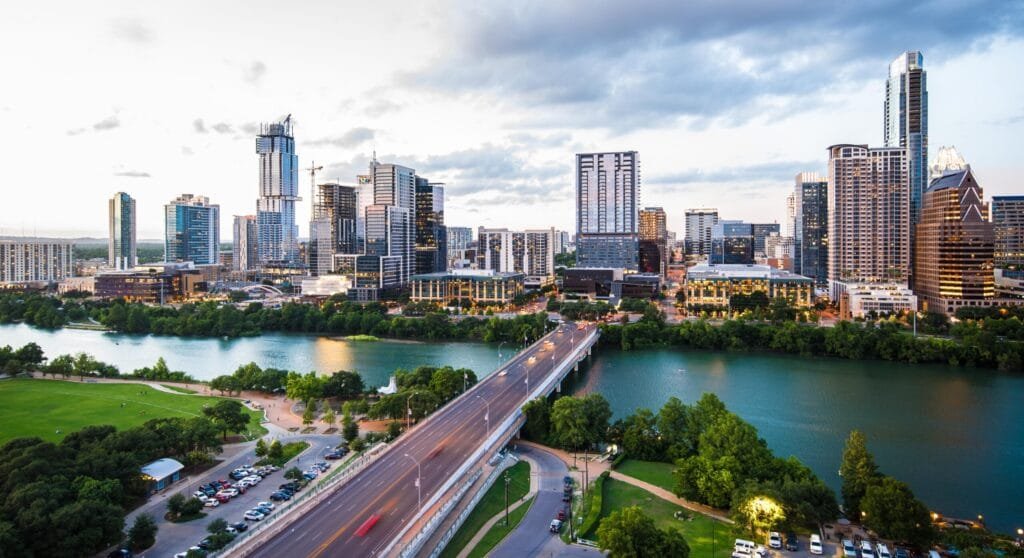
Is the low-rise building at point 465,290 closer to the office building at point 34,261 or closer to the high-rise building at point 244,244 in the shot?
the office building at point 34,261

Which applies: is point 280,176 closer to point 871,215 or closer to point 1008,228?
point 871,215

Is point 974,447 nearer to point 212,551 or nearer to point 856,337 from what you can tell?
point 856,337

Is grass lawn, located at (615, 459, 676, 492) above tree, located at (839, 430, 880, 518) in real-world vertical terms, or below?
below

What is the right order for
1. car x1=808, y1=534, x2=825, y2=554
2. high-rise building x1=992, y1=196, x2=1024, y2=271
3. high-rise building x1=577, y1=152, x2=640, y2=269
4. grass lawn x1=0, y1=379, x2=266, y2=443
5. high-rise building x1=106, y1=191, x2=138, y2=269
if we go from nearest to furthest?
car x1=808, y1=534, x2=825, y2=554 → grass lawn x1=0, y1=379, x2=266, y2=443 → high-rise building x1=992, y1=196, x2=1024, y2=271 → high-rise building x1=577, y1=152, x2=640, y2=269 → high-rise building x1=106, y1=191, x2=138, y2=269

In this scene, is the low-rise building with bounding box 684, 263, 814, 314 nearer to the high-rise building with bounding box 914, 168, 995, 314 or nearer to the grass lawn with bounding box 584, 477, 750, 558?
the high-rise building with bounding box 914, 168, 995, 314

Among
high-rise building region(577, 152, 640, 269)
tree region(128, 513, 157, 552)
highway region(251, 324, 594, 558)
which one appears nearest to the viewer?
highway region(251, 324, 594, 558)

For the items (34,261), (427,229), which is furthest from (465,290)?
(34,261)

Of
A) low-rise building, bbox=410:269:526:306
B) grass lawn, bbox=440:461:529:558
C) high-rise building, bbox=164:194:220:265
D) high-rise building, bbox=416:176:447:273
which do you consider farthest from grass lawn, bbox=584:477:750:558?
high-rise building, bbox=164:194:220:265
